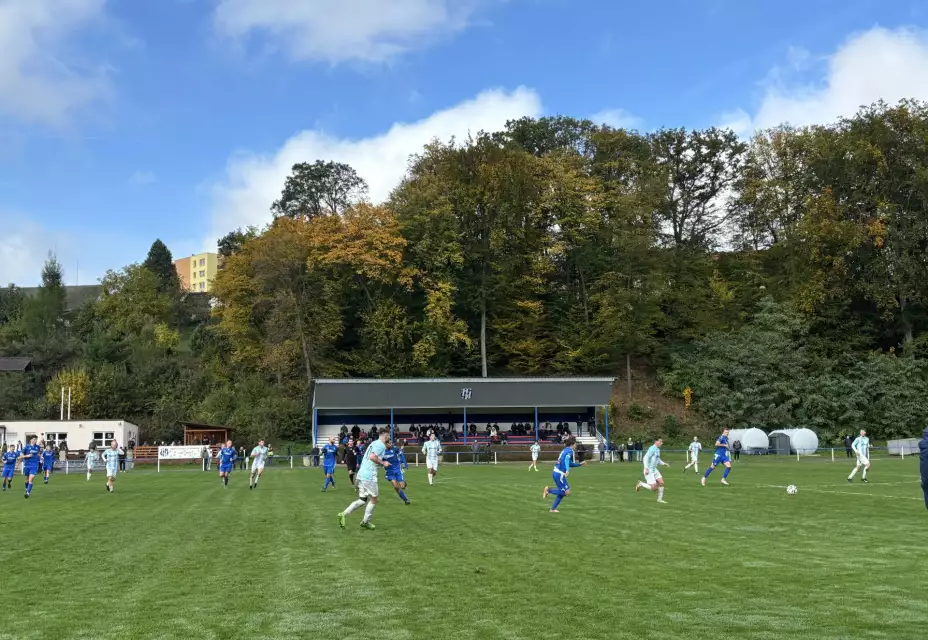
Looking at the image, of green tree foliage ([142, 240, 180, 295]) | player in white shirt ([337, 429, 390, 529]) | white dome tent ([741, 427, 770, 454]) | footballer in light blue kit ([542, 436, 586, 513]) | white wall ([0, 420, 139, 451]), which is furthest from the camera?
green tree foliage ([142, 240, 180, 295])

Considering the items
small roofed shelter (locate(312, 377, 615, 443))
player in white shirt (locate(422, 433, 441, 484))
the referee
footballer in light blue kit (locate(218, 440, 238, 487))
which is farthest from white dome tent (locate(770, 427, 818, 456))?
footballer in light blue kit (locate(218, 440, 238, 487))

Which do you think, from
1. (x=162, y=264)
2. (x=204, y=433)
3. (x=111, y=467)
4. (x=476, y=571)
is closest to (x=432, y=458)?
(x=111, y=467)

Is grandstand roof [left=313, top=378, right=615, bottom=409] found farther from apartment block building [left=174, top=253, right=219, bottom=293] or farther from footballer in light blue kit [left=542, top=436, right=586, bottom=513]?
apartment block building [left=174, top=253, right=219, bottom=293]

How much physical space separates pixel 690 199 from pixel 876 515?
62.8 meters

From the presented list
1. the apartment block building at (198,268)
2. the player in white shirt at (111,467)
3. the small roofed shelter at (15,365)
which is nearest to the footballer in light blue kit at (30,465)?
the player in white shirt at (111,467)

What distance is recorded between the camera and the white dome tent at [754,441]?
A: 57.7 meters

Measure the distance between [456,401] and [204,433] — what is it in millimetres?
20378

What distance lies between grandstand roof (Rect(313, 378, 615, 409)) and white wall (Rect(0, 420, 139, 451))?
15066mm

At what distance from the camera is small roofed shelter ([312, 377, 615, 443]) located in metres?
59.6

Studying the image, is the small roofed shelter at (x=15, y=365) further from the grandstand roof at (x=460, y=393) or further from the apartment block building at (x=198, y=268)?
the apartment block building at (x=198, y=268)

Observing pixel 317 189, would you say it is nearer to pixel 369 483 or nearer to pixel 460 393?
pixel 460 393

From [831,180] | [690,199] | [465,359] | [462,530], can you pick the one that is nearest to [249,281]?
→ [465,359]

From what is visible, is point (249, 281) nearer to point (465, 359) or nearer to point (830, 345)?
point (465, 359)

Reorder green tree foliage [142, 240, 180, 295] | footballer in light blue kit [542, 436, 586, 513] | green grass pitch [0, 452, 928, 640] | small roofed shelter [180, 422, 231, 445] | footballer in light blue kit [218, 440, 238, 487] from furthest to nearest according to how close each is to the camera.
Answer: green tree foliage [142, 240, 180, 295]
small roofed shelter [180, 422, 231, 445]
footballer in light blue kit [218, 440, 238, 487]
footballer in light blue kit [542, 436, 586, 513]
green grass pitch [0, 452, 928, 640]
